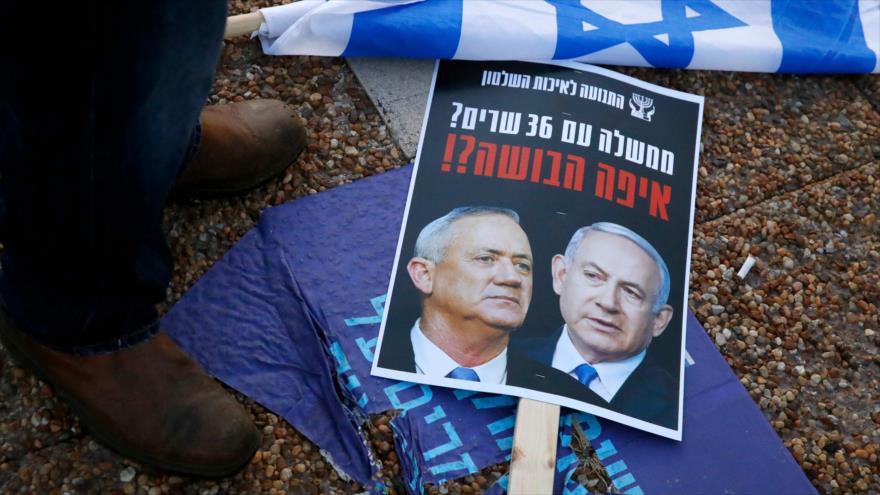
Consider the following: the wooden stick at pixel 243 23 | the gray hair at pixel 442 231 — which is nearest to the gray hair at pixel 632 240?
the gray hair at pixel 442 231

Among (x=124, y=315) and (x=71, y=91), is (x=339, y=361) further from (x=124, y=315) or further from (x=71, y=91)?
(x=71, y=91)

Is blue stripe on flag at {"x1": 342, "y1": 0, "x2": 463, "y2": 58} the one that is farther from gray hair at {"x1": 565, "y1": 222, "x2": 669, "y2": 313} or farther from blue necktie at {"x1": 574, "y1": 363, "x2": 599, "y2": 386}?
blue necktie at {"x1": 574, "y1": 363, "x2": 599, "y2": 386}

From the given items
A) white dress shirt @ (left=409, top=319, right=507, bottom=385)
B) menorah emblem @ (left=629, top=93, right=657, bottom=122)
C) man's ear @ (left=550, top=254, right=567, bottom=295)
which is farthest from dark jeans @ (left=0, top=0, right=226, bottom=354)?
menorah emblem @ (left=629, top=93, right=657, bottom=122)

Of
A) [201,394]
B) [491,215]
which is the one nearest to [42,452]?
[201,394]

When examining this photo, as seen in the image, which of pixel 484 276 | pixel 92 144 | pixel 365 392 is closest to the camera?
pixel 92 144

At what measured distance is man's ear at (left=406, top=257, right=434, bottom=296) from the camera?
143 centimetres

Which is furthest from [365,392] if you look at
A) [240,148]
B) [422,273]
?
[240,148]

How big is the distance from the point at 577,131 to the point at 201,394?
0.82 metres

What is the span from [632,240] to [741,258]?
0.71 ft

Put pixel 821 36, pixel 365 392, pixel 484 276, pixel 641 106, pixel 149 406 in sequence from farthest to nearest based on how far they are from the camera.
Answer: pixel 821 36 → pixel 641 106 → pixel 484 276 → pixel 365 392 → pixel 149 406

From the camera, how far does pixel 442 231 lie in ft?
4.87

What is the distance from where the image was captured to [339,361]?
1.35 metres

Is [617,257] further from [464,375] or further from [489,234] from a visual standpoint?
[464,375]

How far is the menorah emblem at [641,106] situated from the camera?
1665 millimetres
